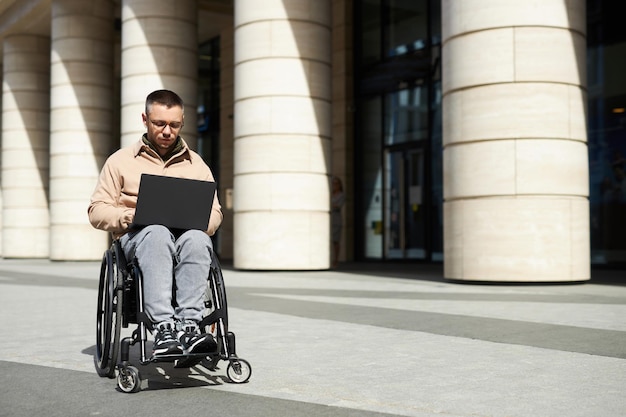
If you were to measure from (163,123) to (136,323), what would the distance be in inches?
42.9

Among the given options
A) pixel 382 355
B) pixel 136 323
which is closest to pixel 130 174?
pixel 136 323

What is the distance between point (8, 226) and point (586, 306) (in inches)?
864

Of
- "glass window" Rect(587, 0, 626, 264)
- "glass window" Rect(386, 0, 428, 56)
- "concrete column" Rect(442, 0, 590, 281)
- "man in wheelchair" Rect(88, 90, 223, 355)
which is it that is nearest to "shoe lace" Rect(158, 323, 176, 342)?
"man in wheelchair" Rect(88, 90, 223, 355)

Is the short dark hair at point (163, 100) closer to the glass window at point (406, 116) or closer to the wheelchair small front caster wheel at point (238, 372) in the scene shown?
the wheelchair small front caster wheel at point (238, 372)

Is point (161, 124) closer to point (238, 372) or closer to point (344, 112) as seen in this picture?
point (238, 372)

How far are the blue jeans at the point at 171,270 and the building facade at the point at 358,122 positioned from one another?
23.5ft

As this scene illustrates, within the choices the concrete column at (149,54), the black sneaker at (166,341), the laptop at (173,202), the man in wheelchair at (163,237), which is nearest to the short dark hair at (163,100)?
the man in wheelchair at (163,237)

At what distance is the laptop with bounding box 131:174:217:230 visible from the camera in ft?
13.6

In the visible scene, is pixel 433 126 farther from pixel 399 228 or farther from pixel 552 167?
pixel 552 167

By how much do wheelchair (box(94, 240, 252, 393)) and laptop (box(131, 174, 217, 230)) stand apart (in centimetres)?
22

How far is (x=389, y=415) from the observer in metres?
3.41

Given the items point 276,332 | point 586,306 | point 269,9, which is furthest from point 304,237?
point 276,332

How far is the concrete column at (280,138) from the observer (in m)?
14.3

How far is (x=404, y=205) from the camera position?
19000 millimetres
